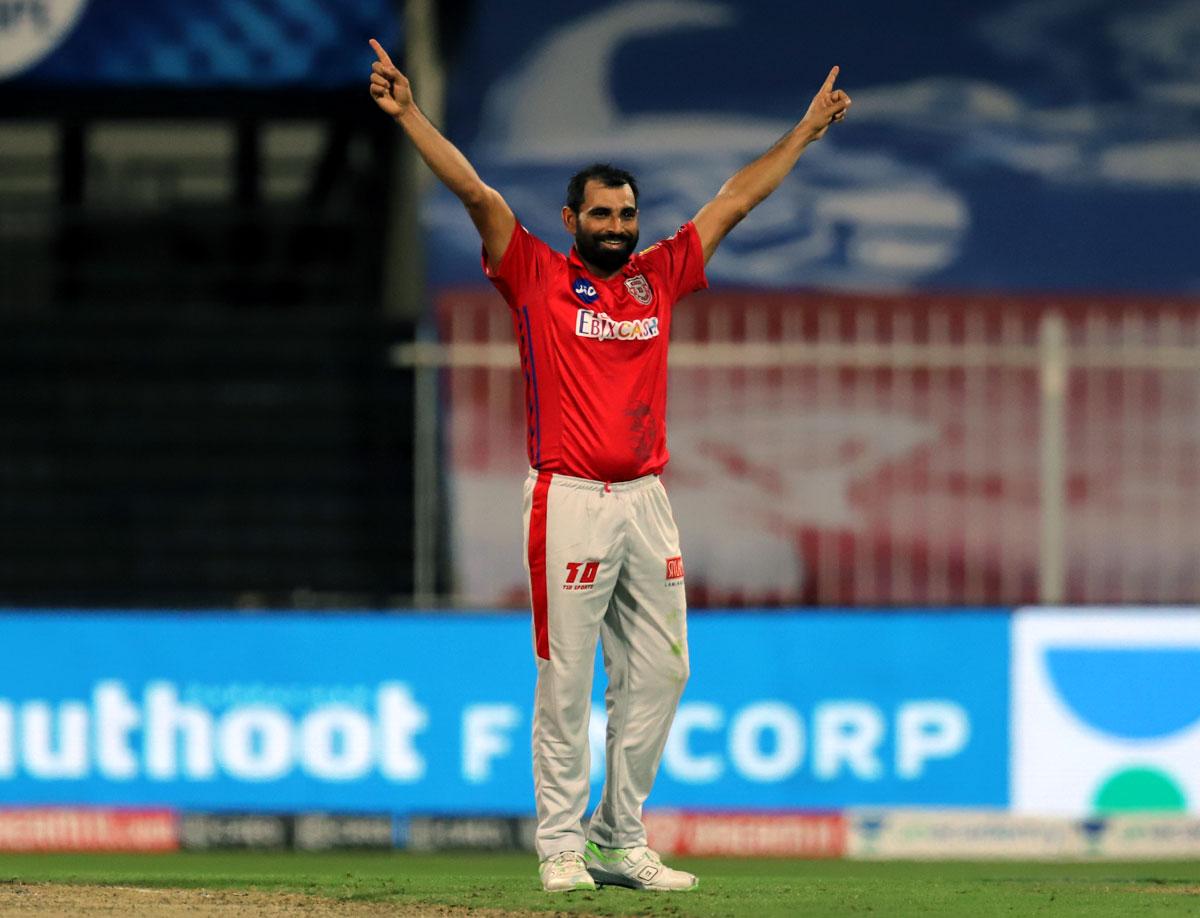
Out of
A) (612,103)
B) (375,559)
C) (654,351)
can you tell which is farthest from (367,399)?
(654,351)

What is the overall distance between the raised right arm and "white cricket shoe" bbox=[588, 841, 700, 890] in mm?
1768

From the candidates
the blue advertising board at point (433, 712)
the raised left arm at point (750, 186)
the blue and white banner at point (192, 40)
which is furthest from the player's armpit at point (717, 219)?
the blue and white banner at point (192, 40)

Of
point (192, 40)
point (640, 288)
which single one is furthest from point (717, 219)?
point (192, 40)

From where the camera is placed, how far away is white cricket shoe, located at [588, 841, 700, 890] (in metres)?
6.55

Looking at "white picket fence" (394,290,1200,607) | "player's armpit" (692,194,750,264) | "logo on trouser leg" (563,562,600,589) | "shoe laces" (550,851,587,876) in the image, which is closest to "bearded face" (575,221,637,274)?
"player's armpit" (692,194,750,264)

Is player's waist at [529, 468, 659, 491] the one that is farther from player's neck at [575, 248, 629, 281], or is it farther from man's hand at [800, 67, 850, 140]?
man's hand at [800, 67, 850, 140]

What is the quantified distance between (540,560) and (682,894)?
1062mm

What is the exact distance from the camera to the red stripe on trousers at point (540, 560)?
20.9ft

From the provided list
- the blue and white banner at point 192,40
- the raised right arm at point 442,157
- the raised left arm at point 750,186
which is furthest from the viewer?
the blue and white banner at point 192,40

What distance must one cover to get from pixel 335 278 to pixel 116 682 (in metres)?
4.52

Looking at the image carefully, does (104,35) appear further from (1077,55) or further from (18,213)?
(1077,55)

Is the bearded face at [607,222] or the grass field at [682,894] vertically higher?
the bearded face at [607,222]

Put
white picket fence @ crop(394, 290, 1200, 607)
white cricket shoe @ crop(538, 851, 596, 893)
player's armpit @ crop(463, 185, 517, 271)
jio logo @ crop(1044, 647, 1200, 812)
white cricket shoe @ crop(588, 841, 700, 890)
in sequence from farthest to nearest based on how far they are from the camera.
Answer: white picket fence @ crop(394, 290, 1200, 607) < jio logo @ crop(1044, 647, 1200, 812) < white cricket shoe @ crop(588, 841, 700, 890) < white cricket shoe @ crop(538, 851, 596, 893) < player's armpit @ crop(463, 185, 517, 271)

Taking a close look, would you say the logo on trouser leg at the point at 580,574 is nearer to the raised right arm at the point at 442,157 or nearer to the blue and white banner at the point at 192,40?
the raised right arm at the point at 442,157
